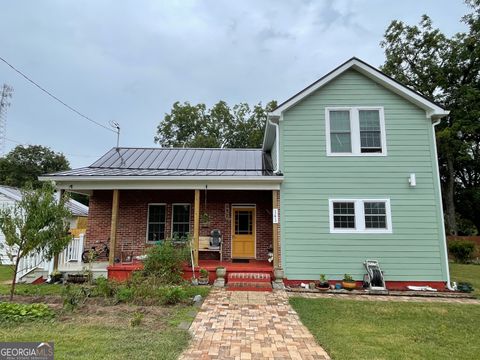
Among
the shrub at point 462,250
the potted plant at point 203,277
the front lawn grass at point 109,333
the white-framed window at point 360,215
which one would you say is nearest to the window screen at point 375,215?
the white-framed window at point 360,215

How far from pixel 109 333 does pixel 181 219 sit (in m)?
6.68

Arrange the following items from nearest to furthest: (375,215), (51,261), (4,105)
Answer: (51,261) < (375,215) < (4,105)

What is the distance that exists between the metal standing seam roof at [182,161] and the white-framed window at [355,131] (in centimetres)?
246

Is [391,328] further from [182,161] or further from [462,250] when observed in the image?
[462,250]

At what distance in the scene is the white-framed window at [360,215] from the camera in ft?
28.3

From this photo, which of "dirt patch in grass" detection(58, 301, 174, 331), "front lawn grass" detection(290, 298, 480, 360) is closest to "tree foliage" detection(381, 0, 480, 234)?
"front lawn grass" detection(290, 298, 480, 360)

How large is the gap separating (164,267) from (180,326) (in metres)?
3.34

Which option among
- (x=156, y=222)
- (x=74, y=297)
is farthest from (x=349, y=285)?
(x=156, y=222)

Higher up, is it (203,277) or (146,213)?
(146,213)

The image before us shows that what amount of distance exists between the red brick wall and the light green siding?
2.15m

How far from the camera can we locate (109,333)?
4422 mm

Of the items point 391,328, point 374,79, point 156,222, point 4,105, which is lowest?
point 391,328

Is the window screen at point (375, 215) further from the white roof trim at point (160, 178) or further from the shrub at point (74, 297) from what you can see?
the shrub at point (74, 297)

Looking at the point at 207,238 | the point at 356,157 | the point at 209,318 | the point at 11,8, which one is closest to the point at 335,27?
the point at 356,157
